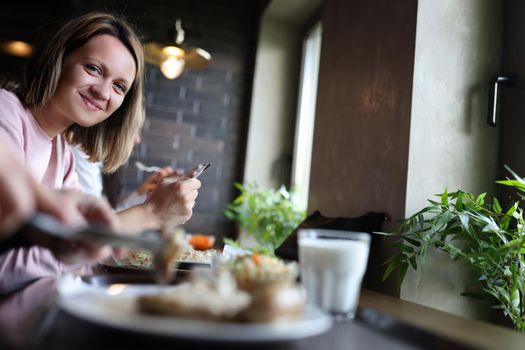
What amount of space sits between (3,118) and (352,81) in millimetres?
1292

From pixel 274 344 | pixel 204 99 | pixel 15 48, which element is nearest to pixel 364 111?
pixel 274 344

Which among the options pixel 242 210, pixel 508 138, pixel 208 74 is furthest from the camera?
pixel 208 74

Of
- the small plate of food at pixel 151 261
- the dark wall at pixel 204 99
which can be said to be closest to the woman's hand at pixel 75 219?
the small plate of food at pixel 151 261

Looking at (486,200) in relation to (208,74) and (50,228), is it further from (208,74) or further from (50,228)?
(208,74)

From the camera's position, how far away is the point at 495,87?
1.50m

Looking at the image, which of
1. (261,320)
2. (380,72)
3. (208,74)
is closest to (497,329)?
(261,320)

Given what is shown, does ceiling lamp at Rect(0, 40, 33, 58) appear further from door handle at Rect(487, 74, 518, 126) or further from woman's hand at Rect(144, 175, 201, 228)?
door handle at Rect(487, 74, 518, 126)

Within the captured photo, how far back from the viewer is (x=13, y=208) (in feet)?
1.70

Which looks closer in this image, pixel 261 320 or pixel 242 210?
pixel 261 320

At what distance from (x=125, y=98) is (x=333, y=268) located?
116 centimetres

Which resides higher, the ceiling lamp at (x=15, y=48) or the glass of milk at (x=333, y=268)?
the ceiling lamp at (x=15, y=48)

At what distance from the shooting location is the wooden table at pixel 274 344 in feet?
1.66

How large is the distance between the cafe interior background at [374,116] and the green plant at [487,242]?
18 centimetres

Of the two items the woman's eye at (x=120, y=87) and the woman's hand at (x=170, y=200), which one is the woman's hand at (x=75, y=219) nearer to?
the woman's hand at (x=170, y=200)
